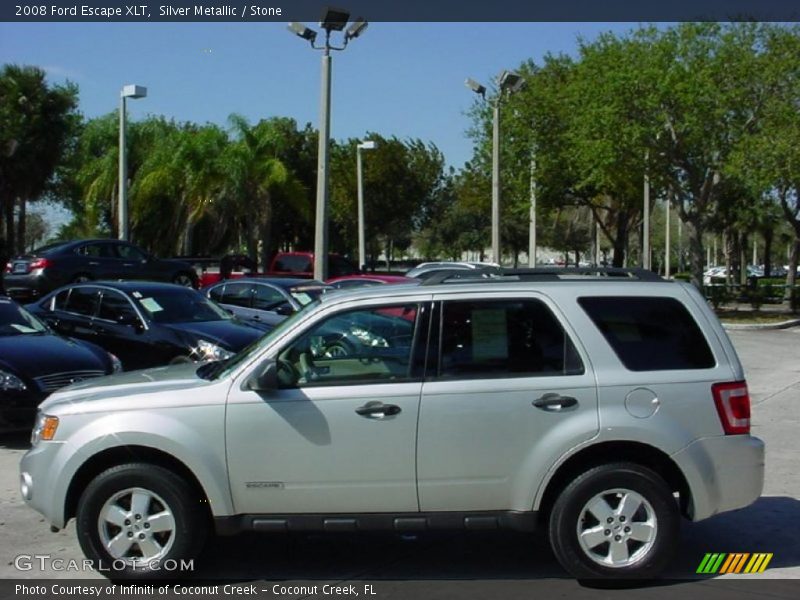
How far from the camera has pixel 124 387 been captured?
6035mm

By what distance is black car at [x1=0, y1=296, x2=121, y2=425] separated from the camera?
956 cm

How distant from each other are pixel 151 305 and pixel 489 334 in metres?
8.45

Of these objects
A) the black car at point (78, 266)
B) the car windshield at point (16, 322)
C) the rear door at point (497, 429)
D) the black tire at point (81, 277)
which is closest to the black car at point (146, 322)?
the car windshield at point (16, 322)

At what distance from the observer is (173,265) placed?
85.4 feet

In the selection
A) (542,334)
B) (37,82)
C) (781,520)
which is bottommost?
(781,520)

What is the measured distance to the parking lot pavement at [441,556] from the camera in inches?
234

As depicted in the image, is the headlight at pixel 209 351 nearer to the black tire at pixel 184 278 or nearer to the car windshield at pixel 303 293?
Result: the car windshield at pixel 303 293

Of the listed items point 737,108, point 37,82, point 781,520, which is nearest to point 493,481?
point 781,520

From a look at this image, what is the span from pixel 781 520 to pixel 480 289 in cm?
318

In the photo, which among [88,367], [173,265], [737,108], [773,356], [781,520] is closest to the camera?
[781,520]

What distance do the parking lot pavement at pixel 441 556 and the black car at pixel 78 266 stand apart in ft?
51.7

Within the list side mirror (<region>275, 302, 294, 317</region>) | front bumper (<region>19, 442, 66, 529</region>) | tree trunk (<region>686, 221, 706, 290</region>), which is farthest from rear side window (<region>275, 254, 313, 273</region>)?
front bumper (<region>19, 442, 66, 529</region>)

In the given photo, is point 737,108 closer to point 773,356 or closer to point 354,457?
point 773,356

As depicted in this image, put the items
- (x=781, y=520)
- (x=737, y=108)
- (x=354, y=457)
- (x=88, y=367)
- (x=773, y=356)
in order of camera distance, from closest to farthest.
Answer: (x=354, y=457) → (x=781, y=520) → (x=88, y=367) → (x=773, y=356) → (x=737, y=108)
